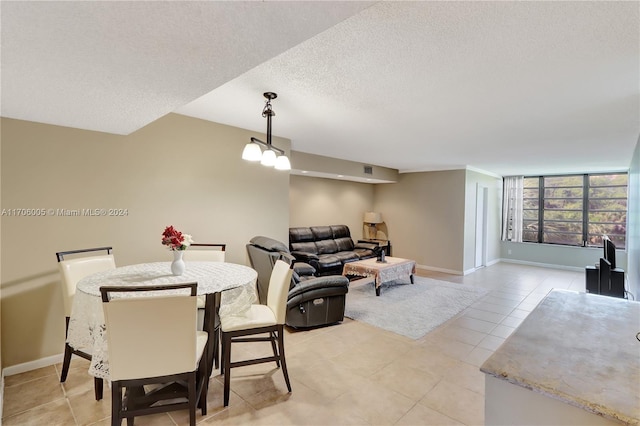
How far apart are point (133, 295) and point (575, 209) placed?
9.39 metres

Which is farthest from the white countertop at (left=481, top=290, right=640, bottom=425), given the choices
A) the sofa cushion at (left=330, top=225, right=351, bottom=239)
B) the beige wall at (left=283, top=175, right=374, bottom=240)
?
the sofa cushion at (left=330, top=225, right=351, bottom=239)

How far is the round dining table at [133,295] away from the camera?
6.02 ft

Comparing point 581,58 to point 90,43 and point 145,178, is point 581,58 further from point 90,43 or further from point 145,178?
point 145,178

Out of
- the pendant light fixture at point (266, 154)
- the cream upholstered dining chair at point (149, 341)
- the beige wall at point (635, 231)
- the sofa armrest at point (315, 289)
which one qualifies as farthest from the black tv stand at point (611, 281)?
the cream upholstered dining chair at point (149, 341)

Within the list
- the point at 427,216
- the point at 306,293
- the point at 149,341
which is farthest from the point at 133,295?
the point at 427,216

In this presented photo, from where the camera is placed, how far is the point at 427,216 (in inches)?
289

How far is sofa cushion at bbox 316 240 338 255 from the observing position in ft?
21.1

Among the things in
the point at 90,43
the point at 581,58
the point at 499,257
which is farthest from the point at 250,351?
the point at 499,257

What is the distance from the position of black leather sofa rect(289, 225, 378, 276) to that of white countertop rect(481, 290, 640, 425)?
170 inches

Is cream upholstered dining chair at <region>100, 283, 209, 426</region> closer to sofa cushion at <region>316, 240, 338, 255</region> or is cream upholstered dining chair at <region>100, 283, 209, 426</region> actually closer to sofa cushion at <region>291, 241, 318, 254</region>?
sofa cushion at <region>291, 241, 318, 254</region>

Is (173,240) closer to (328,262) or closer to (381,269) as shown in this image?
(381,269)

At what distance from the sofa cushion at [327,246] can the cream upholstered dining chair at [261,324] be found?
12.5ft

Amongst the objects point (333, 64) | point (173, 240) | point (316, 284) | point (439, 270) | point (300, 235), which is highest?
point (333, 64)

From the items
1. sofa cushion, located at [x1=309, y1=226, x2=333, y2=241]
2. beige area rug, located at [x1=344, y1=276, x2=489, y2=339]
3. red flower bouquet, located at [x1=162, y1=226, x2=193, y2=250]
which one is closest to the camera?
red flower bouquet, located at [x1=162, y1=226, x2=193, y2=250]
